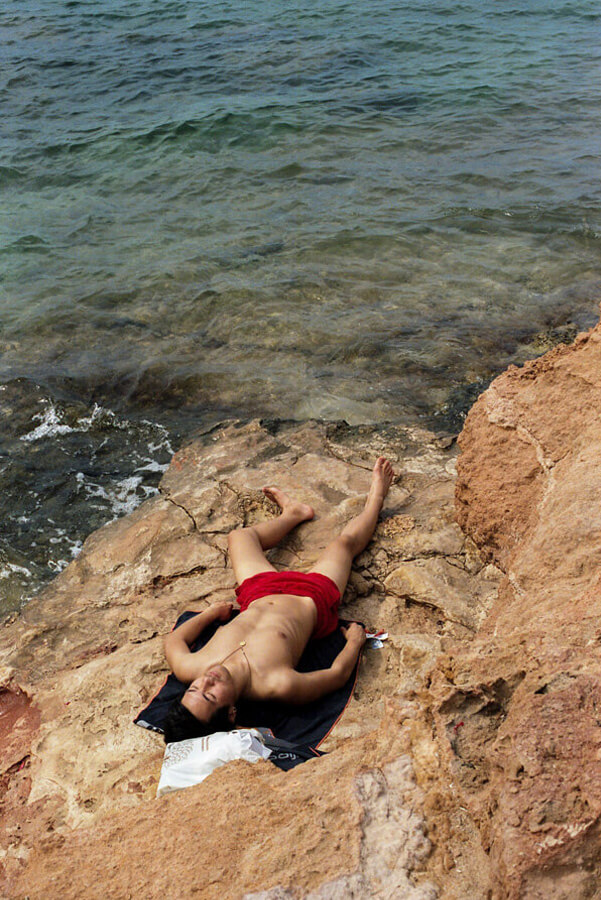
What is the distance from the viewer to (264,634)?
3.62 metres

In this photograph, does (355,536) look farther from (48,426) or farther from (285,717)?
(48,426)

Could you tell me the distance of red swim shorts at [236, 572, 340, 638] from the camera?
12.5 ft

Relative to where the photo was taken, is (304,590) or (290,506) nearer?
(304,590)

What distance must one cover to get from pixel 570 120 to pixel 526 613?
10.8 meters

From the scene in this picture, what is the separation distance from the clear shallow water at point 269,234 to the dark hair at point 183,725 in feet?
5.61

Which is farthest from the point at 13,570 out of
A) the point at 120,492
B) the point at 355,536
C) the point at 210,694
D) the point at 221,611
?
the point at 355,536

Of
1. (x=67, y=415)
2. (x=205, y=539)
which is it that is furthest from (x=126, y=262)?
(x=205, y=539)

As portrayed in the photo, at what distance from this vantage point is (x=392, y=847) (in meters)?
1.99

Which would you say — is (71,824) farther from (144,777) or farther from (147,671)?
(147,671)

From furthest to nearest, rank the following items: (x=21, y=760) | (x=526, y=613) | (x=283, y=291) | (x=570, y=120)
→ (x=570, y=120)
(x=283, y=291)
(x=21, y=760)
(x=526, y=613)

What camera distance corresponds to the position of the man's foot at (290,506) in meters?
4.46

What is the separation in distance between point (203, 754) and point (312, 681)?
66 cm

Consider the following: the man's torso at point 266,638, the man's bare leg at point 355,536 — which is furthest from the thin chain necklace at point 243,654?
the man's bare leg at point 355,536

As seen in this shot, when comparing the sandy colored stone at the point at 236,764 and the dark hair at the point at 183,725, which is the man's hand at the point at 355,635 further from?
the dark hair at the point at 183,725
